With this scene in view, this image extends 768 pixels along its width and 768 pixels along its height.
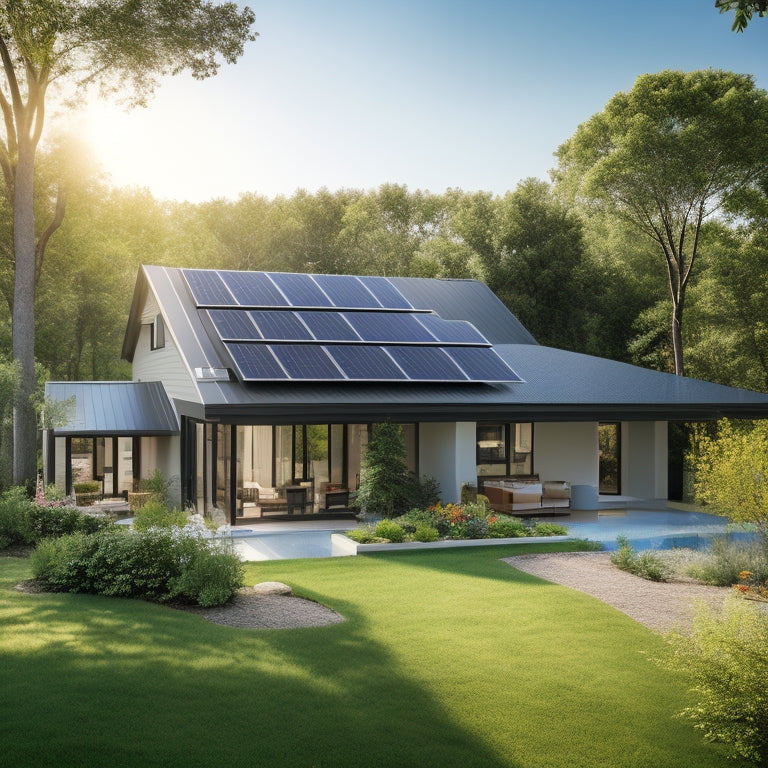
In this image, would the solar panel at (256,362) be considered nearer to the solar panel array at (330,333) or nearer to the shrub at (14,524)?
the solar panel array at (330,333)

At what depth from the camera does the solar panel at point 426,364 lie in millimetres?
18281

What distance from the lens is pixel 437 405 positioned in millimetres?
17344

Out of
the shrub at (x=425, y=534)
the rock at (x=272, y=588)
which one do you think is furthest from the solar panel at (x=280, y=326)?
the rock at (x=272, y=588)

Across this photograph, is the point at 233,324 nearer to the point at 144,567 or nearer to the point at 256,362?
the point at 256,362

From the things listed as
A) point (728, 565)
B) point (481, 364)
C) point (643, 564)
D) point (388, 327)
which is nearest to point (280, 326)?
point (388, 327)

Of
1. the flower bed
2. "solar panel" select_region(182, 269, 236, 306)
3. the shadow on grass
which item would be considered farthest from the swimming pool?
"solar panel" select_region(182, 269, 236, 306)

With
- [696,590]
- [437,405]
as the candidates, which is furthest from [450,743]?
[437,405]

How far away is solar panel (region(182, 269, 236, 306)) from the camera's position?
19.8m

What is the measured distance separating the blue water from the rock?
6616 mm

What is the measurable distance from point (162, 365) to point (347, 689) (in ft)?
52.6

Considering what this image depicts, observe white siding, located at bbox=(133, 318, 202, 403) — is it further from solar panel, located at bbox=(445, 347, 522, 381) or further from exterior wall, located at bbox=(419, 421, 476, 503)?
solar panel, located at bbox=(445, 347, 522, 381)

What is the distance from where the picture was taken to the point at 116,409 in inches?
812

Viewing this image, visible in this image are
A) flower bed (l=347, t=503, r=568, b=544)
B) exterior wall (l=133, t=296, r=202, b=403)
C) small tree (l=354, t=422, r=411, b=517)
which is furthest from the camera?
exterior wall (l=133, t=296, r=202, b=403)

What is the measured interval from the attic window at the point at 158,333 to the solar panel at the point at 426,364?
6555mm
